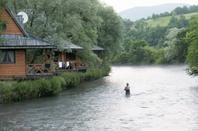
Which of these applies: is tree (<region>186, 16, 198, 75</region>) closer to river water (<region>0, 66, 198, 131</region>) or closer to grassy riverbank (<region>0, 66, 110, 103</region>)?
river water (<region>0, 66, 198, 131</region>)

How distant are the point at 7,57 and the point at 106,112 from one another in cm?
1381

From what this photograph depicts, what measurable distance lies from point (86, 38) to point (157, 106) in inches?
1085

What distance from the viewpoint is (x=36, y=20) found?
179 feet

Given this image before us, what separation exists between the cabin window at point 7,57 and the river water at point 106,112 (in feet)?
18.1

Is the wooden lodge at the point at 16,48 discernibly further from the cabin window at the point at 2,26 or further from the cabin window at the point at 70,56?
the cabin window at the point at 70,56

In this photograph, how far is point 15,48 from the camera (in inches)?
1858

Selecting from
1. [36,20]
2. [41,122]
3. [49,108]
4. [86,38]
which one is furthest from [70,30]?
[41,122]

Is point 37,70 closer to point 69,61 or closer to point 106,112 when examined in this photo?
point 106,112

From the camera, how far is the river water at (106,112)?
32.2 metres

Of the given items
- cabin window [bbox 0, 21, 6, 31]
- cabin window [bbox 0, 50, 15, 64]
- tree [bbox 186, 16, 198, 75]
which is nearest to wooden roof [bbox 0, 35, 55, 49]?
cabin window [bbox 0, 21, 6, 31]

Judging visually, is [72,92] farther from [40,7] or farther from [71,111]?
[71,111]

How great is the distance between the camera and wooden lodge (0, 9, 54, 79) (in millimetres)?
47231

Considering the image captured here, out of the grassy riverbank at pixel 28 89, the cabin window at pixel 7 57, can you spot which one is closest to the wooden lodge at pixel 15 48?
the cabin window at pixel 7 57

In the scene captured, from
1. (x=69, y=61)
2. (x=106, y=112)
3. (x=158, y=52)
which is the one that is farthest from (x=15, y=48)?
(x=158, y=52)
